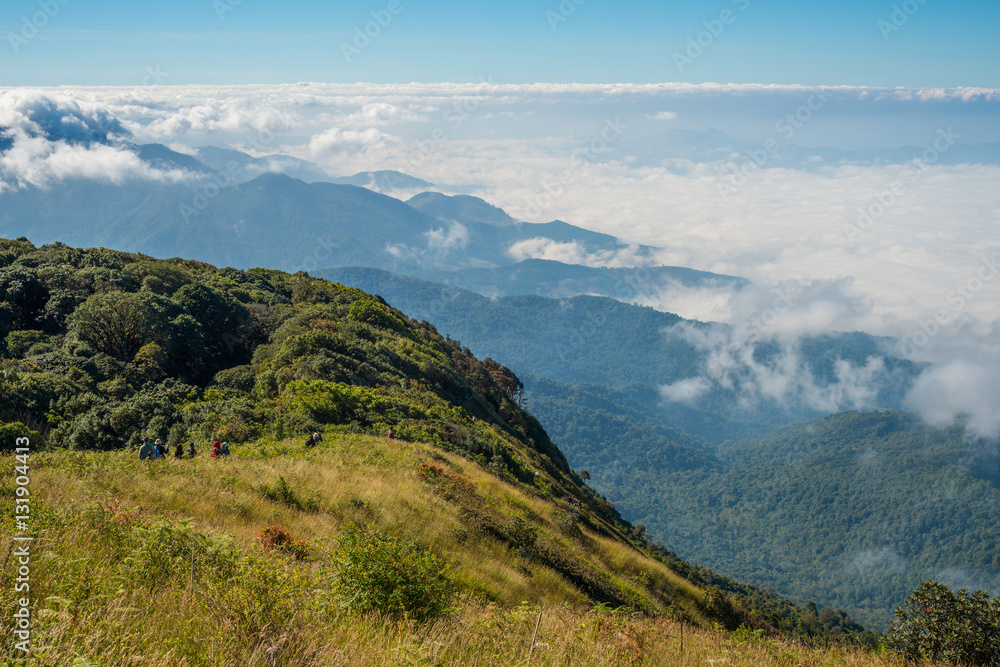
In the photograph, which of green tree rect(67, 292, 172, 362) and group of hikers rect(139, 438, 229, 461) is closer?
group of hikers rect(139, 438, 229, 461)

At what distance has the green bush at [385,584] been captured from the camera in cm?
692

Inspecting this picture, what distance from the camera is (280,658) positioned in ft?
16.5

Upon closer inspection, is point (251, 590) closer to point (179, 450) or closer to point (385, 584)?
point (385, 584)

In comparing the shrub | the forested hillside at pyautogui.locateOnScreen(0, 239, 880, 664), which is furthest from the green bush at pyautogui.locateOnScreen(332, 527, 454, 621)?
the shrub

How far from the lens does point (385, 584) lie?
23.7ft

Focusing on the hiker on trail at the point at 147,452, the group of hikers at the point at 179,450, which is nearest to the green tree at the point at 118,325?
the group of hikers at the point at 179,450

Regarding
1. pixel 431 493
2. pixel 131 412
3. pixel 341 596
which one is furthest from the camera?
pixel 131 412

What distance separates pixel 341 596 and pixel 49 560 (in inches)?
121

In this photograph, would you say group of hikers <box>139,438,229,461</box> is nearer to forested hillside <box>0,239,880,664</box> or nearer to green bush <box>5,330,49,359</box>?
forested hillside <box>0,239,880,664</box>

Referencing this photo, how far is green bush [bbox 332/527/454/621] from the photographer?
6918mm

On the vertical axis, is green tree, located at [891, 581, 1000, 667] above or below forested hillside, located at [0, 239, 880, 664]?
above

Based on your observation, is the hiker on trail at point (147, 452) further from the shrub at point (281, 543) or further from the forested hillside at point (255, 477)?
the shrub at point (281, 543)

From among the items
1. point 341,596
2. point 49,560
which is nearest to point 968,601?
point 341,596

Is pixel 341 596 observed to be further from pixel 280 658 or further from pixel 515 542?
pixel 515 542
